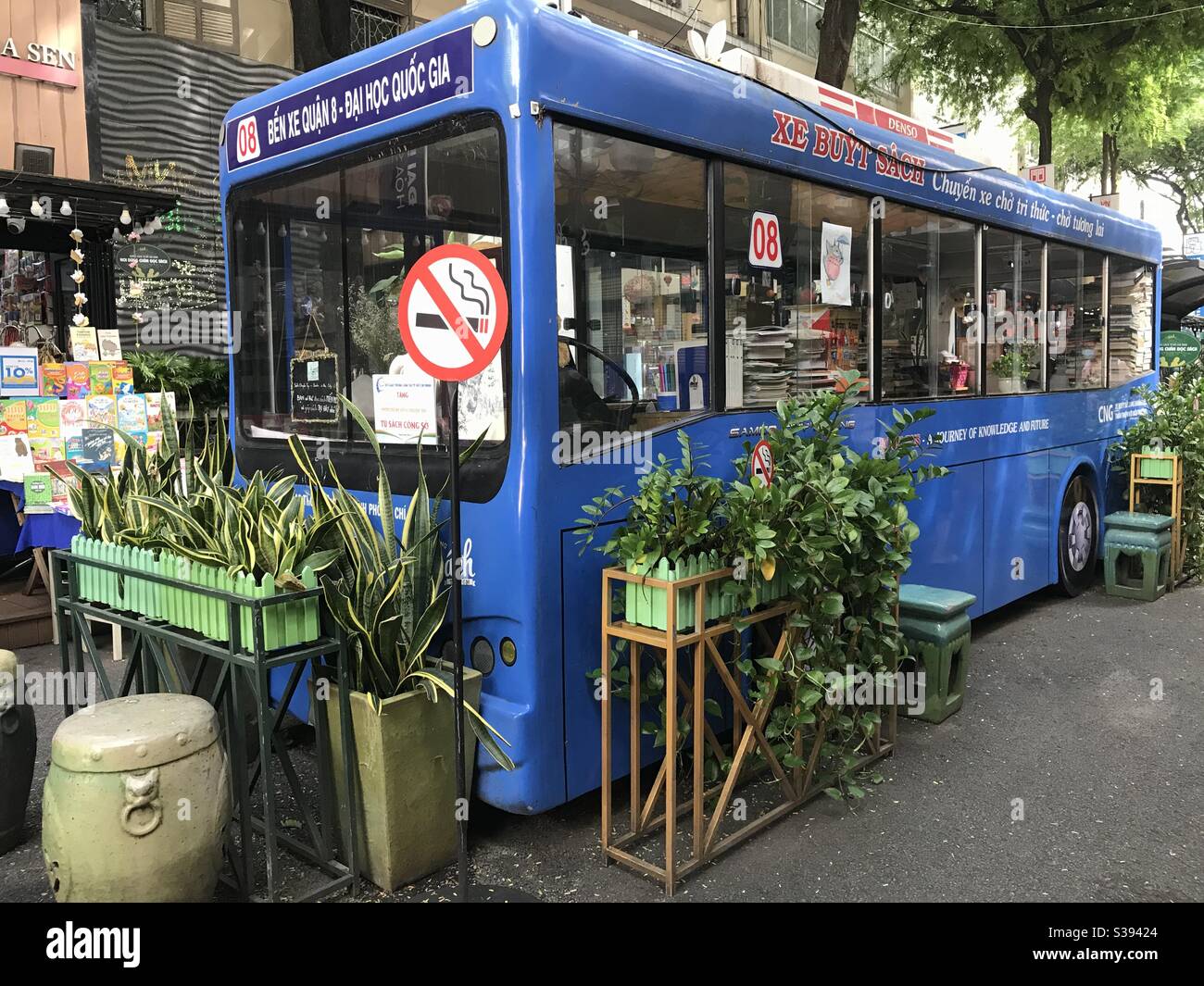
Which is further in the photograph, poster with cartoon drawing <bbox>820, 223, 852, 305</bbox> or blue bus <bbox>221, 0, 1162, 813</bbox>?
poster with cartoon drawing <bbox>820, 223, 852, 305</bbox>

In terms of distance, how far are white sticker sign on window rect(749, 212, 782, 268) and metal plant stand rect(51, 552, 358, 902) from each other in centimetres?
235

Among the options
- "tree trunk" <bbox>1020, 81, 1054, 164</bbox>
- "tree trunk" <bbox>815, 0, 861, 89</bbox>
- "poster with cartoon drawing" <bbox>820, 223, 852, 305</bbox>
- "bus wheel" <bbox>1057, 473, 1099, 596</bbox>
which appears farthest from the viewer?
"tree trunk" <bbox>1020, 81, 1054, 164</bbox>

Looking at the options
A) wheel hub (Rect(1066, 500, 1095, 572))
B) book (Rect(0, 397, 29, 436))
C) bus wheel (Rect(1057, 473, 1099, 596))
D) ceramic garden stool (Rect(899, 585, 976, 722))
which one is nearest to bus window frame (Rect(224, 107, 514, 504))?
book (Rect(0, 397, 29, 436))

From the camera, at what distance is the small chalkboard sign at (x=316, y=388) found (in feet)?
14.1

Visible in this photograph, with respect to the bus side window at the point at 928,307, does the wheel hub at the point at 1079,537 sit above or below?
below

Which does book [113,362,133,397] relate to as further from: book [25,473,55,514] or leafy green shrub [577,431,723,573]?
leafy green shrub [577,431,723,573]

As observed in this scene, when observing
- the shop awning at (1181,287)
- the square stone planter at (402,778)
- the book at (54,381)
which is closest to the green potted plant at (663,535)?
the square stone planter at (402,778)

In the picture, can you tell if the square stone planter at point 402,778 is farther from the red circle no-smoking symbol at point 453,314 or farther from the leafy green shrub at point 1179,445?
the leafy green shrub at point 1179,445

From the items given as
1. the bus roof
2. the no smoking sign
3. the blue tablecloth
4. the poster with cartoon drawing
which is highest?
the bus roof

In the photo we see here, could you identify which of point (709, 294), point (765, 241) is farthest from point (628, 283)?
point (765, 241)

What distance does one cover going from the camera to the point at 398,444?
400 cm

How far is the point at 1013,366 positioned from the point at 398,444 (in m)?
4.54

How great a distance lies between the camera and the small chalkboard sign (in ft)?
14.1

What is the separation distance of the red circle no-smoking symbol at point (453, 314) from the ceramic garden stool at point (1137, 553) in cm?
633
